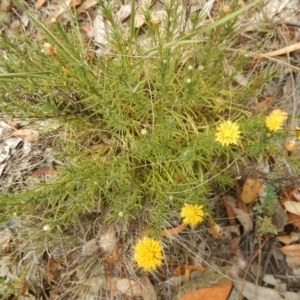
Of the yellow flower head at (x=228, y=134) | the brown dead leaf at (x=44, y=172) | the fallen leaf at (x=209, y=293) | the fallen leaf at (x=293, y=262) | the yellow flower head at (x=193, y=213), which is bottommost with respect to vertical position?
the fallen leaf at (x=209, y=293)

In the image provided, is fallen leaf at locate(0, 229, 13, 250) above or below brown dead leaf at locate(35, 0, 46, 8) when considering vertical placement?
below

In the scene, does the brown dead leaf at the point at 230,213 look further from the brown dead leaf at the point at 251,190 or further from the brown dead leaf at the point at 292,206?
the brown dead leaf at the point at 292,206

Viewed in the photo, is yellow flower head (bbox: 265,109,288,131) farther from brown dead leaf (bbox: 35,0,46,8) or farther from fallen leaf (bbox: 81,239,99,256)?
brown dead leaf (bbox: 35,0,46,8)

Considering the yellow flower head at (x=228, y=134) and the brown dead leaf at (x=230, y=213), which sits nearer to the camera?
the yellow flower head at (x=228, y=134)

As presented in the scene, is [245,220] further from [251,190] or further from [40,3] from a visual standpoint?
[40,3]

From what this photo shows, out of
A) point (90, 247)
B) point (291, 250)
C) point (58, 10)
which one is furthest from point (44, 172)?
point (291, 250)

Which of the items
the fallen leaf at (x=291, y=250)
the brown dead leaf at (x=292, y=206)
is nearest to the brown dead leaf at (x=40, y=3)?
the brown dead leaf at (x=292, y=206)

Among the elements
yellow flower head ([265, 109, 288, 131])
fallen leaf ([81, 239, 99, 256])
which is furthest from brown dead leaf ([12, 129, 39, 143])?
yellow flower head ([265, 109, 288, 131])
